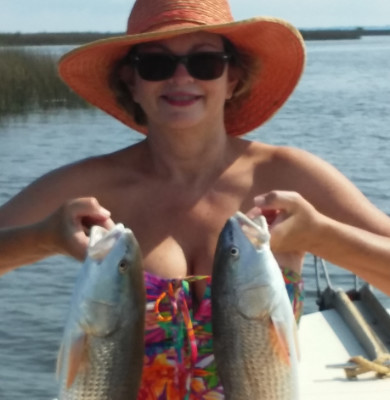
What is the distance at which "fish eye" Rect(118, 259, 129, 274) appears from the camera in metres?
2.65

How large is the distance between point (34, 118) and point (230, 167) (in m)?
28.0

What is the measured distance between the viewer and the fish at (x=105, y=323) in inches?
104

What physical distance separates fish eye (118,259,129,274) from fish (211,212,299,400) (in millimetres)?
226

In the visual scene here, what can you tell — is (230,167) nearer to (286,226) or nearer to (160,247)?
(160,247)

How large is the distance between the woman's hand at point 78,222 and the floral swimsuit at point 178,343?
14.1 inches

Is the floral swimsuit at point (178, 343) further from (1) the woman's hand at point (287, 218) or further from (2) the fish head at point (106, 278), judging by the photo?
(2) the fish head at point (106, 278)

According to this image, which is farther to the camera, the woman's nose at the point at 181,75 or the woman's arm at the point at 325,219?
the woman's nose at the point at 181,75

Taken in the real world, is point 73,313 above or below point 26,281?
above

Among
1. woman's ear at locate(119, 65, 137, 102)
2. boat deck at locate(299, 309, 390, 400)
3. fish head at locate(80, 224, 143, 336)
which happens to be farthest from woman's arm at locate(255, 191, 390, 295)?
boat deck at locate(299, 309, 390, 400)

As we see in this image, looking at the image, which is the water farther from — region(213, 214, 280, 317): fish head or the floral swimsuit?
region(213, 214, 280, 317): fish head

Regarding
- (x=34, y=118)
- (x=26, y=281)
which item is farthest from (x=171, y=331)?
(x=34, y=118)

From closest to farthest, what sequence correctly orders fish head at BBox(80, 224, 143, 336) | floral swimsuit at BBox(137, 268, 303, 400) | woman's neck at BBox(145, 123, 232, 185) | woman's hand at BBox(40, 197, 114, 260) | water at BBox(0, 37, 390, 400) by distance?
fish head at BBox(80, 224, 143, 336) → woman's hand at BBox(40, 197, 114, 260) → floral swimsuit at BBox(137, 268, 303, 400) → woman's neck at BBox(145, 123, 232, 185) → water at BBox(0, 37, 390, 400)

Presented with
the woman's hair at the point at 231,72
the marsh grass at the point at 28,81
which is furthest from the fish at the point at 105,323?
the marsh grass at the point at 28,81

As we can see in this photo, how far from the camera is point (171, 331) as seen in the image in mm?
3229
